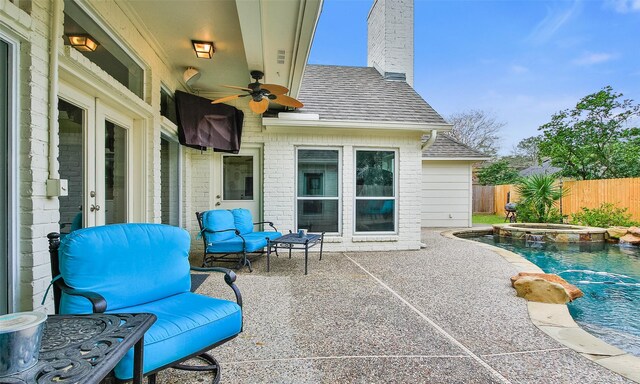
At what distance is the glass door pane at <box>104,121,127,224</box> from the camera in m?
3.29

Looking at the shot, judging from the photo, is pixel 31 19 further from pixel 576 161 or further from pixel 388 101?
pixel 576 161

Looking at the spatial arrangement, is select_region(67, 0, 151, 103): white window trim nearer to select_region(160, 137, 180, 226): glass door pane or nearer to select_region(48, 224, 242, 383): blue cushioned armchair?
select_region(160, 137, 180, 226): glass door pane

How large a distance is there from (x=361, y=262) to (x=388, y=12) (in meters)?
6.90

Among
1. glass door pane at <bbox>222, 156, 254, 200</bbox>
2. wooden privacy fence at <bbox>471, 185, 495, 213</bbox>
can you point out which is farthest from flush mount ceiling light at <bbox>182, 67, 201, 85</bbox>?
wooden privacy fence at <bbox>471, 185, 495, 213</bbox>

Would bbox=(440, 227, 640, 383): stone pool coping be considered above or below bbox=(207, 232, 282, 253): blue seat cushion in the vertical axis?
below

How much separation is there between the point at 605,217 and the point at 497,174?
943cm

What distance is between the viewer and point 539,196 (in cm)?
964

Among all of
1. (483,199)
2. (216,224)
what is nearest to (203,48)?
(216,224)

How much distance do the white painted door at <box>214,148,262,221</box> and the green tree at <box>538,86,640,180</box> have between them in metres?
12.1

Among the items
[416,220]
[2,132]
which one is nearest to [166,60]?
[2,132]

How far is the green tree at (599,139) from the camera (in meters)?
11.6

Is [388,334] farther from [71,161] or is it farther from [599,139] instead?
[599,139]

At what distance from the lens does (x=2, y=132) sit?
1873 mm

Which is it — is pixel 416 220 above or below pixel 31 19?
below
